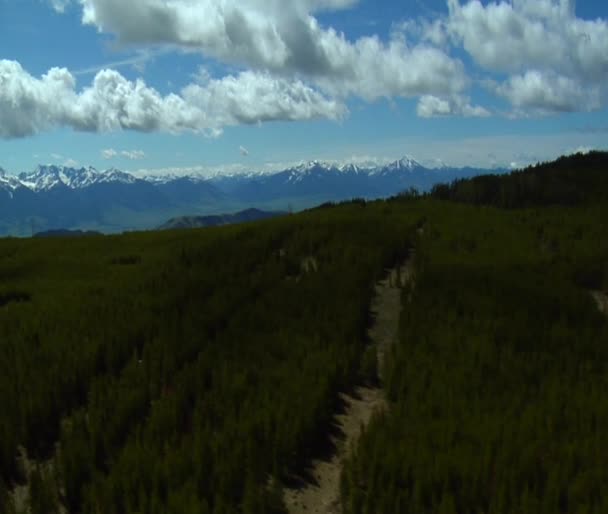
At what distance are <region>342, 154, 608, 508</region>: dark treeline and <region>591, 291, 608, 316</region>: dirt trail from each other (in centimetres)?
49

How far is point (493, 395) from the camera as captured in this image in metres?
12.4

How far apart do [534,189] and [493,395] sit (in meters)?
53.9

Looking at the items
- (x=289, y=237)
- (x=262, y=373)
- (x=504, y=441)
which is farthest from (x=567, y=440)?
(x=289, y=237)

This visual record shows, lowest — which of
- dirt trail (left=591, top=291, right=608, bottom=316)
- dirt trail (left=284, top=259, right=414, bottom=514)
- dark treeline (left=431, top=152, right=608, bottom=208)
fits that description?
dirt trail (left=284, top=259, right=414, bottom=514)

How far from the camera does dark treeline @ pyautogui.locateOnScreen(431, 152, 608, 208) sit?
5560 centimetres

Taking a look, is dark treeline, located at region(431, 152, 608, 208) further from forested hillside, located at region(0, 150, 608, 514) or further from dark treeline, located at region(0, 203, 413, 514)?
dark treeline, located at region(0, 203, 413, 514)

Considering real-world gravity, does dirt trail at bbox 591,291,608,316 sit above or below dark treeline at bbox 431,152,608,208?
below

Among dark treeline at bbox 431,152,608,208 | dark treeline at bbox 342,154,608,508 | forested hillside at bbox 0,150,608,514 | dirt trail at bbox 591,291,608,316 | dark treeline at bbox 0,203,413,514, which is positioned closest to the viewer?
dark treeline at bbox 342,154,608,508

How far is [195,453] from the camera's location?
9891mm

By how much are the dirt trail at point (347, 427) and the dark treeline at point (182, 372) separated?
40cm

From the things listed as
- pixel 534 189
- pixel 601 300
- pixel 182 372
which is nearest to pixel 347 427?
pixel 182 372

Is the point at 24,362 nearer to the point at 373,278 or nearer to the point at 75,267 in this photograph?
the point at 373,278

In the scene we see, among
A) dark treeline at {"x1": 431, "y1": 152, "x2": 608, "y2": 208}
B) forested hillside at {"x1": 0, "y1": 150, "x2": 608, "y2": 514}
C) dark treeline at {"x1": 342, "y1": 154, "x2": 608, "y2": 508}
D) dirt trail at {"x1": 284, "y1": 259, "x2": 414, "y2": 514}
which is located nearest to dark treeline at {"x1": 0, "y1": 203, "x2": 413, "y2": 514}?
forested hillside at {"x1": 0, "y1": 150, "x2": 608, "y2": 514}

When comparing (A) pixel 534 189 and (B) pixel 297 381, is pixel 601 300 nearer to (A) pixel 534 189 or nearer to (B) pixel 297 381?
(B) pixel 297 381
